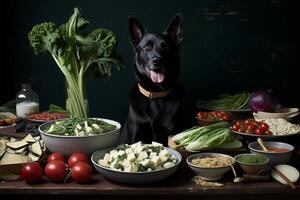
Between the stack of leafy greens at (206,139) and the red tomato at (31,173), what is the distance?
0.65 metres

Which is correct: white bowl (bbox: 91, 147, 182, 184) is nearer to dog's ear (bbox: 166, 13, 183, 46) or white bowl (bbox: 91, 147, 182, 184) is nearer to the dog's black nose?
the dog's black nose

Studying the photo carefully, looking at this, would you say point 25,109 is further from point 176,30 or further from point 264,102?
point 264,102

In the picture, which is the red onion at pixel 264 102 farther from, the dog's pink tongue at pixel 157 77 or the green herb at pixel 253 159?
the green herb at pixel 253 159

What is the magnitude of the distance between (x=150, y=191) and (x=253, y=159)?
441 millimetres

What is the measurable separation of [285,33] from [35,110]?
1.99 metres

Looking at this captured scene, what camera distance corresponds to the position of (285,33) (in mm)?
3367

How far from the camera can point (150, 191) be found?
1666 millimetres

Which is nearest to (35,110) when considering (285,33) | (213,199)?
(213,199)

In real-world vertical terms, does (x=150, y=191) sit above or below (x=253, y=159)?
below

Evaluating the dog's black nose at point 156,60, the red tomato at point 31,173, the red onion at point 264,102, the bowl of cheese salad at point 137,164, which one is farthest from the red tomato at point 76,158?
the red onion at point 264,102

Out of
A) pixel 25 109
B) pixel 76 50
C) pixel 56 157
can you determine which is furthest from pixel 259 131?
pixel 25 109

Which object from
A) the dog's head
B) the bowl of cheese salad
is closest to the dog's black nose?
the dog's head

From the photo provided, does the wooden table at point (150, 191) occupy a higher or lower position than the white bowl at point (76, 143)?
lower

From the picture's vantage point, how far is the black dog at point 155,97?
2.48 meters
